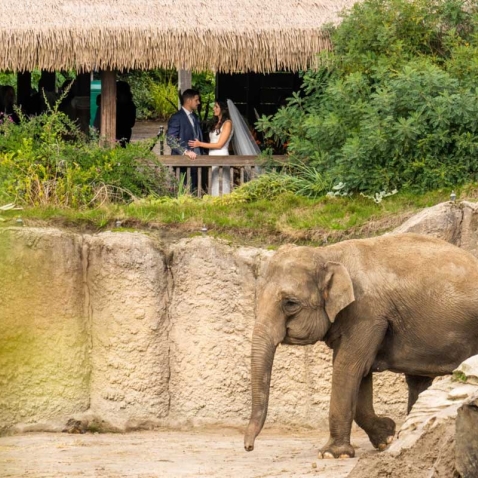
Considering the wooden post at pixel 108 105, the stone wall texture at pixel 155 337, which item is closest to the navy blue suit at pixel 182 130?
the wooden post at pixel 108 105

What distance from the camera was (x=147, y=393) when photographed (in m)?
13.4

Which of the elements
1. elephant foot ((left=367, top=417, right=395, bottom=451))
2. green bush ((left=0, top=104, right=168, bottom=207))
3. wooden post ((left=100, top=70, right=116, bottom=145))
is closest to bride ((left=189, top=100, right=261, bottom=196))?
green bush ((left=0, top=104, right=168, bottom=207))

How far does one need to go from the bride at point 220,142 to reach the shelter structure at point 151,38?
82 cm

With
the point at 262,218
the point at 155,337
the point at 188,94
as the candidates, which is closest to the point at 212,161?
the point at 188,94

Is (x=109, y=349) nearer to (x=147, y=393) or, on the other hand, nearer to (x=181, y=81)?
(x=147, y=393)

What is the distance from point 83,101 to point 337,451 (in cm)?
1139

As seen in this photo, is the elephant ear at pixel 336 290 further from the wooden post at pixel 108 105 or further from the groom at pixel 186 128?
the wooden post at pixel 108 105

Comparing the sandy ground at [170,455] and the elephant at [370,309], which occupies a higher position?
the elephant at [370,309]

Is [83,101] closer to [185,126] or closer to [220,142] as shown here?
[185,126]

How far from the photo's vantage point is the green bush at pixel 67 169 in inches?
590

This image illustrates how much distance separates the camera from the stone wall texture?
13242 millimetres

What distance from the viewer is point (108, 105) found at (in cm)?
1698

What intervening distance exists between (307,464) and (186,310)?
271 cm

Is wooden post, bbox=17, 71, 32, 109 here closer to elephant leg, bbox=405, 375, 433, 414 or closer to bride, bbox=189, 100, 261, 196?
bride, bbox=189, 100, 261, 196
